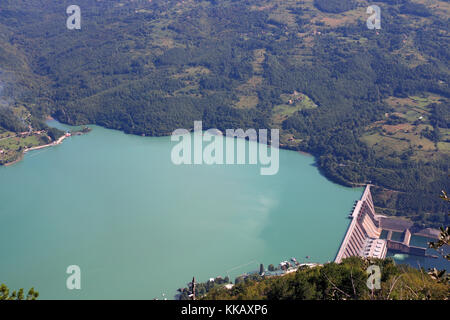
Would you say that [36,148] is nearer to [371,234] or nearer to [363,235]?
[363,235]

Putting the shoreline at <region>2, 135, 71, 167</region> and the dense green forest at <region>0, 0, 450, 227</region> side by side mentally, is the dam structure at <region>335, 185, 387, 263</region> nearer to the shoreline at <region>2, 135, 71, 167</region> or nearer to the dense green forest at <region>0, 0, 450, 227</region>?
the dense green forest at <region>0, 0, 450, 227</region>

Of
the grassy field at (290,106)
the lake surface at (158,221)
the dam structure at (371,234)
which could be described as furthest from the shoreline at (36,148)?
the dam structure at (371,234)

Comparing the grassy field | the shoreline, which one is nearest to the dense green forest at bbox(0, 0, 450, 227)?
the grassy field

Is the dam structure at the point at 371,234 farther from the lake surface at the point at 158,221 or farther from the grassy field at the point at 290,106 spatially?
the grassy field at the point at 290,106

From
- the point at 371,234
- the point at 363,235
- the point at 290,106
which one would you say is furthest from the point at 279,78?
the point at 363,235

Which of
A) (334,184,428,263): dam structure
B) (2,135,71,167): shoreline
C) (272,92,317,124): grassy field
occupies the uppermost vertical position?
(272,92,317,124): grassy field
